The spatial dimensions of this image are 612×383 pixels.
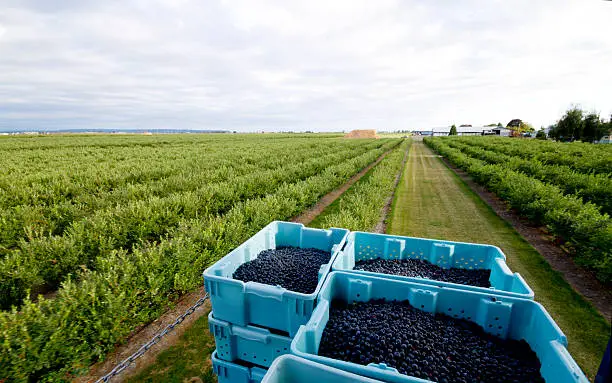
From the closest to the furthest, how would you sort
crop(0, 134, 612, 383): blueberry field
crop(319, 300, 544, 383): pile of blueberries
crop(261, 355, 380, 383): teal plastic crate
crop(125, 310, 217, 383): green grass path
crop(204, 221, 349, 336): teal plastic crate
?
crop(261, 355, 380, 383): teal plastic crate, crop(319, 300, 544, 383): pile of blueberries, crop(0, 134, 612, 383): blueberry field, crop(204, 221, 349, 336): teal plastic crate, crop(125, 310, 217, 383): green grass path

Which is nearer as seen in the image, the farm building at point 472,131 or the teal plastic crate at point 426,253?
the teal plastic crate at point 426,253

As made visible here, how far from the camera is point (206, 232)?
6129 mm

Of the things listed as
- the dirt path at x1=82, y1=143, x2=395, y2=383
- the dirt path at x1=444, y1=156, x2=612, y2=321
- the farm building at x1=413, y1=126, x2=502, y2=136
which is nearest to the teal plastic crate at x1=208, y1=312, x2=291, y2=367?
the dirt path at x1=82, y1=143, x2=395, y2=383

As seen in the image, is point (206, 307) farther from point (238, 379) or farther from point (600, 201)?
point (600, 201)

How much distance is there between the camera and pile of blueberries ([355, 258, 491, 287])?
3.47 m

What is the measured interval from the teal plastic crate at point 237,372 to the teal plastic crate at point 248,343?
0.06 meters

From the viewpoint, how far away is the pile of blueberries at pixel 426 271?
347 centimetres

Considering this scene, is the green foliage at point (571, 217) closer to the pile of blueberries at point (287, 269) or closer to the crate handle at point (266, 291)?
the pile of blueberries at point (287, 269)

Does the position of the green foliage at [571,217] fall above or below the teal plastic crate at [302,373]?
below

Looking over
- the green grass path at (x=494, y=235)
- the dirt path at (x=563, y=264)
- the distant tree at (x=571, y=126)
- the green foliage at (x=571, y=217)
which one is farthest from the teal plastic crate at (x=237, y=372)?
the distant tree at (x=571, y=126)

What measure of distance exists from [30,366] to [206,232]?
332cm

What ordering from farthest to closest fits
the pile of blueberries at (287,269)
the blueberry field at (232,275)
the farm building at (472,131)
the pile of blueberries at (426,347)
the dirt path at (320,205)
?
the farm building at (472,131), the dirt path at (320,205), the pile of blueberries at (287,269), the blueberry field at (232,275), the pile of blueberries at (426,347)

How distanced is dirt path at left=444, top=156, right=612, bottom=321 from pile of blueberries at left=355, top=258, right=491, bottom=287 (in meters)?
3.92

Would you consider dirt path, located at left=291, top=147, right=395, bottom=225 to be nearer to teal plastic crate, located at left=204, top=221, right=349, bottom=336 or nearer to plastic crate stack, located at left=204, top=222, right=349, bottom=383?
teal plastic crate, located at left=204, top=221, right=349, bottom=336
